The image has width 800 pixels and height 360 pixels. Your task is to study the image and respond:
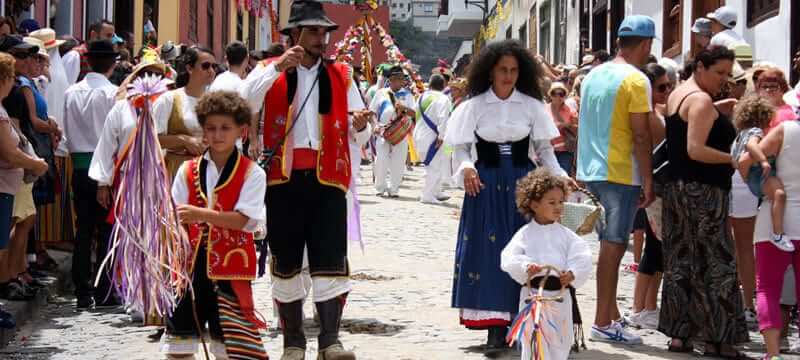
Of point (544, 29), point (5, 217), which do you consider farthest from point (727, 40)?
point (544, 29)

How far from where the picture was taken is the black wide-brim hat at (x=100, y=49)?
9.49m

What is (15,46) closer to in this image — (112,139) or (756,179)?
(112,139)

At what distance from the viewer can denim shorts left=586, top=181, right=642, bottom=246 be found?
Answer: 7.66m

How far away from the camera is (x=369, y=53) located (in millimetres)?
27484

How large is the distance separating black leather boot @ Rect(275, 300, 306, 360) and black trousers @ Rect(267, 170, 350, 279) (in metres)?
0.17

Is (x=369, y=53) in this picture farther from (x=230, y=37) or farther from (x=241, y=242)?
→ (x=241, y=242)

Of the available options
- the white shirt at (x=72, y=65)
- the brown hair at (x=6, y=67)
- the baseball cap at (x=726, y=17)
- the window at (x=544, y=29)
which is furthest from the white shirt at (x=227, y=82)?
the window at (x=544, y=29)

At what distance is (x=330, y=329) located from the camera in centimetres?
683

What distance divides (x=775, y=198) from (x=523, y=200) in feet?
5.20

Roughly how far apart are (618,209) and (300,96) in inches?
80.8

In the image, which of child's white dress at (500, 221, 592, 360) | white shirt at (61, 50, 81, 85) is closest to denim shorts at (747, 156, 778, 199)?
child's white dress at (500, 221, 592, 360)

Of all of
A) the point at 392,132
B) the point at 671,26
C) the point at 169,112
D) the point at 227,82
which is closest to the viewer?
the point at 169,112

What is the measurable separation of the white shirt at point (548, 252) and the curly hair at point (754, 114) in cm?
151

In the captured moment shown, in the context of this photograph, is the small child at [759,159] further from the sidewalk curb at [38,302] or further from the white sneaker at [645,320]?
the sidewalk curb at [38,302]
